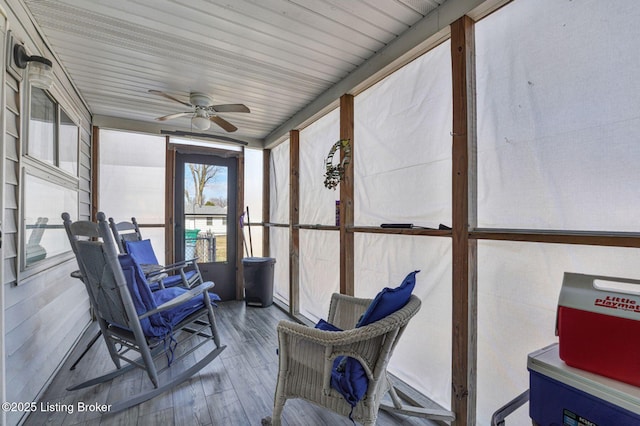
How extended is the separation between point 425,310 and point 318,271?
1.60 meters

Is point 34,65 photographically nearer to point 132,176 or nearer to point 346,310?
point 132,176

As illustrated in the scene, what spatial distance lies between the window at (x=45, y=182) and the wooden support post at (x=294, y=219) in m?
2.28

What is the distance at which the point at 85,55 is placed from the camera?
7.75 ft

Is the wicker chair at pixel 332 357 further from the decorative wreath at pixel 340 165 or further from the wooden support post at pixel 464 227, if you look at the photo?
the decorative wreath at pixel 340 165

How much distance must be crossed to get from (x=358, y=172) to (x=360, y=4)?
1.26 metres

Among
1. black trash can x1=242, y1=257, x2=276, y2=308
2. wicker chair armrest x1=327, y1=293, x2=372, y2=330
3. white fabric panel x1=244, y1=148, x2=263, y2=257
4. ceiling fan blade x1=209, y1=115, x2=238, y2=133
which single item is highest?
ceiling fan blade x1=209, y1=115, x2=238, y2=133

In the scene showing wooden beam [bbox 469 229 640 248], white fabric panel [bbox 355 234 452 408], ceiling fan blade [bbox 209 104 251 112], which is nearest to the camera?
wooden beam [bbox 469 229 640 248]

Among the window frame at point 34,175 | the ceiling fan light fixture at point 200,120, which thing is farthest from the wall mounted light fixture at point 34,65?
the ceiling fan light fixture at point 200,120

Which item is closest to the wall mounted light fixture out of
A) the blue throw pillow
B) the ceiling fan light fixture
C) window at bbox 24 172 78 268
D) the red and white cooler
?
window at bbox 24 172 78 268

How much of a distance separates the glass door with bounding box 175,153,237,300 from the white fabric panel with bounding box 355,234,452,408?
2.99 m

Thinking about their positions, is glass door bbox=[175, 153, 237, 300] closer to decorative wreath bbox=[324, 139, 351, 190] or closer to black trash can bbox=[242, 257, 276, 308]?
black trash can bbox=[242, 257, 276, 308]

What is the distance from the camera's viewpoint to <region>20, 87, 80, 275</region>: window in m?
1.88

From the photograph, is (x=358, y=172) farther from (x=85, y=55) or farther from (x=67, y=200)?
(x=67, y=200)

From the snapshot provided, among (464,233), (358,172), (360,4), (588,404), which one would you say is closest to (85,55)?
(360,4)
